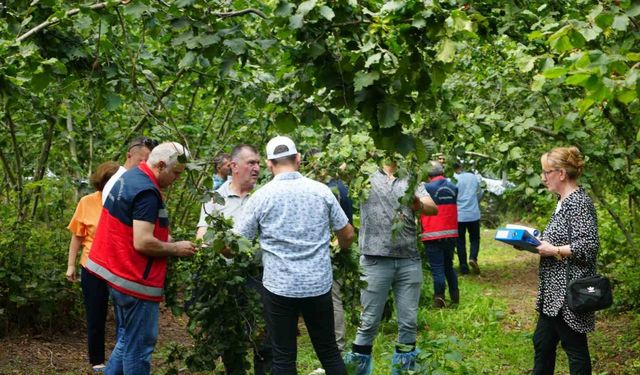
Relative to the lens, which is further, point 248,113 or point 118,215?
point 248,113

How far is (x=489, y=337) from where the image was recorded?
811 centimetres

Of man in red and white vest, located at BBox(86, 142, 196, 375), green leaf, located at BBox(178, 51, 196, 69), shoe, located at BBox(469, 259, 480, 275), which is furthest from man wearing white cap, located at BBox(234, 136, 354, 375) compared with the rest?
shoe, located at BBox(469, 259, 480, 275)

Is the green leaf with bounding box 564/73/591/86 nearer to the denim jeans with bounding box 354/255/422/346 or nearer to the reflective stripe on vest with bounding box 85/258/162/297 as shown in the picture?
the reflective stripe on vest with bounding box 85/258/162/297

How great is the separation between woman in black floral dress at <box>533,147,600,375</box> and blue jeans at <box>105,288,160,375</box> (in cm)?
252

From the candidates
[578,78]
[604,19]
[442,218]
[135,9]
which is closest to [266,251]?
[135,9]

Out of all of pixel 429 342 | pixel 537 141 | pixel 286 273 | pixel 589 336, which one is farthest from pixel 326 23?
pixel 589 336

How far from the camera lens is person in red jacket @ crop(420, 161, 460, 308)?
963 centimetres

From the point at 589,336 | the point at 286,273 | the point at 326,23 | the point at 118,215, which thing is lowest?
the point at 589,336

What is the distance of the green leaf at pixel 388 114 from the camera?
10.6 feet

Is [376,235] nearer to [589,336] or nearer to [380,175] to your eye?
[380,175]

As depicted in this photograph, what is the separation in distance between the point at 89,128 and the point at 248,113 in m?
1.84

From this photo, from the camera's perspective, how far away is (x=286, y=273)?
477cm

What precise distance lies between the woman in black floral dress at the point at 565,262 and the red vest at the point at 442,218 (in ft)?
14.7

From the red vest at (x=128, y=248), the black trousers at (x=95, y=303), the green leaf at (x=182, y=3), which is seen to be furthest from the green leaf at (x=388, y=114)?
the black trousers at (x=95, y=303)
